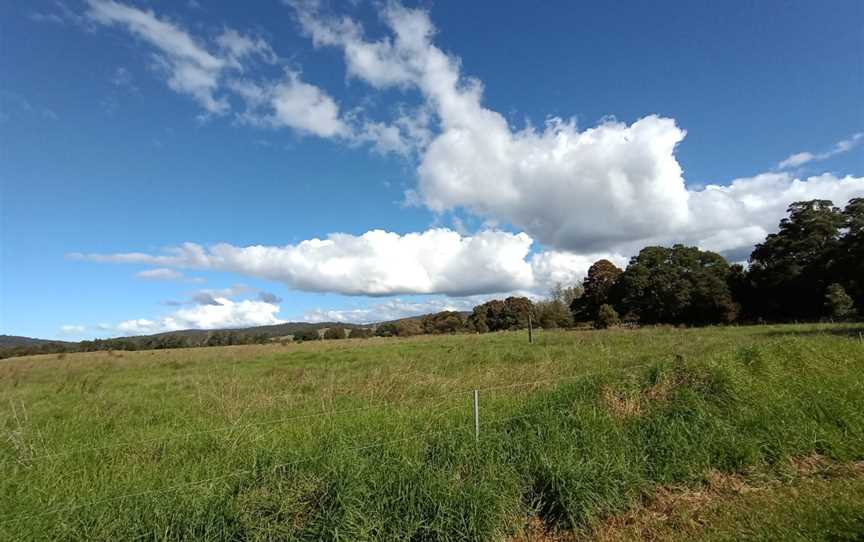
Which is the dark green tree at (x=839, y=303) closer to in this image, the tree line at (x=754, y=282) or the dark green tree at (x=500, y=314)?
the tree line at (x=754, y=282)

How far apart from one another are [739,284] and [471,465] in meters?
61.6

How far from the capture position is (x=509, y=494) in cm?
490

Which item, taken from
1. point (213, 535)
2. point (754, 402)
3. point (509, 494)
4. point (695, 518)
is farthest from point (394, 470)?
point (754, 402)

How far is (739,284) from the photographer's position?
55.1 m

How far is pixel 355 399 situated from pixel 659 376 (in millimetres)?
5296

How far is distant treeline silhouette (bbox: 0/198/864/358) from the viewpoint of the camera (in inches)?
1718

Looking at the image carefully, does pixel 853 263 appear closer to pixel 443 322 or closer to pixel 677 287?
pixel 677 287

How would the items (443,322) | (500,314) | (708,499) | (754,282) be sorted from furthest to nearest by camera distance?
(443,322) < (500,314) < (754,282) < (708,499)

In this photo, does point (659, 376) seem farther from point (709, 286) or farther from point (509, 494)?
point (709, 286)

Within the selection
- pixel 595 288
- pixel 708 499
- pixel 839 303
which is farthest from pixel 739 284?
pixel 708 499

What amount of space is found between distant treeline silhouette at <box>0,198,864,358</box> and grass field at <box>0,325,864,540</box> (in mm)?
39245

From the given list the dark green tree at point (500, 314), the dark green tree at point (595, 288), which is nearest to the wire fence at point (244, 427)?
the dark green tree at point (595, 288)

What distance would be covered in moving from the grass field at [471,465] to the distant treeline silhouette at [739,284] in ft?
129

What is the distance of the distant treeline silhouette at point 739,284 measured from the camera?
143 feet
